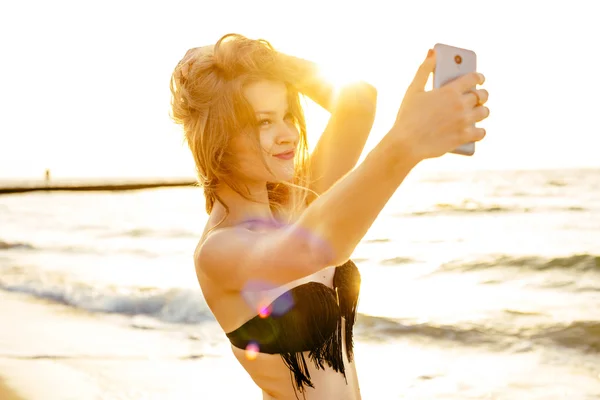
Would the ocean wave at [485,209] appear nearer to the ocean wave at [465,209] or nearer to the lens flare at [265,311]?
the ocean wave at [465,209]

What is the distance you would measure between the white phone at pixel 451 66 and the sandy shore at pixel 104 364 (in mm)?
5910

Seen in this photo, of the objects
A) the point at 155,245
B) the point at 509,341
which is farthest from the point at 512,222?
the point at 509,341

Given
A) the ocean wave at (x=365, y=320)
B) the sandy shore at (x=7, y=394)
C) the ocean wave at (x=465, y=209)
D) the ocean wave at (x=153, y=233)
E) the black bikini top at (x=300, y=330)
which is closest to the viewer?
the black bikini top at (x=300, y=330)

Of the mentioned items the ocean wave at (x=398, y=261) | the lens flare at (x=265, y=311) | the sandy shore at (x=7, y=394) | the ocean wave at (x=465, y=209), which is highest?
the lens flare at (x=265, y=311)

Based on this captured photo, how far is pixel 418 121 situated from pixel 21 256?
63.4ft

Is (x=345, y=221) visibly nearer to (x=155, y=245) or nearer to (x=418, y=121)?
(x=418, y=121)

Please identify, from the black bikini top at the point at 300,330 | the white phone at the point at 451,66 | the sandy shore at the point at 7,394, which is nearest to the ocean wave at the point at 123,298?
the sandy shore at the point at 7,394

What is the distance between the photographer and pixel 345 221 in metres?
1.19

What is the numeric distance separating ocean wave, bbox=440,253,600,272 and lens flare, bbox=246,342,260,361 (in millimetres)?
13572

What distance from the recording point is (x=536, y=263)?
50.8 ft

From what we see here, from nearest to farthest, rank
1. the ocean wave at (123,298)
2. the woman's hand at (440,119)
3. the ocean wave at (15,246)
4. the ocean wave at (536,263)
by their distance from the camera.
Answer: the woman's hand at (440,119), the ocean wave at (123,298), the ocean wave at (536,263), the ocean wave at (15,246)

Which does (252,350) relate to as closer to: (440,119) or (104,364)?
(440,119)

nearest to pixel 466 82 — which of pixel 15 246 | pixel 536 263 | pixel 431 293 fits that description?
pixel 431 293

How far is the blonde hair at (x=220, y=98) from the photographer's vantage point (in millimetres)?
2018
